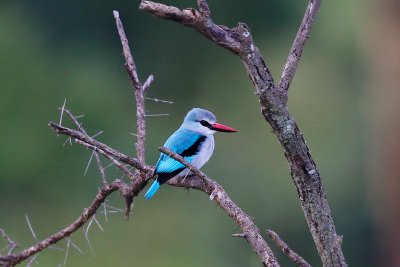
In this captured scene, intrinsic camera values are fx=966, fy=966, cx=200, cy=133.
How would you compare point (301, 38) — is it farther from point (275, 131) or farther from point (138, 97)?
point (138, 97)

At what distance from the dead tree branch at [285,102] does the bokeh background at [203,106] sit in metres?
5.36

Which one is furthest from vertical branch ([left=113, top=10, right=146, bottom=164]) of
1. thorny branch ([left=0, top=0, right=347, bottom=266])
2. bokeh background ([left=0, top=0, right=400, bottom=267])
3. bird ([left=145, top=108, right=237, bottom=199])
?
bokeh background ([left=0, top=0, right=400, bottom=267])

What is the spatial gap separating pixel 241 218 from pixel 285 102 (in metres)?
0.30

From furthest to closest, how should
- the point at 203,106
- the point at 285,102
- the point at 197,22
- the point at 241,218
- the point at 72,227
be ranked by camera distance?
the point at 203,106 → the point at 72,227 → the point at 241,218 → the point at 285,102 → the point at 197,22

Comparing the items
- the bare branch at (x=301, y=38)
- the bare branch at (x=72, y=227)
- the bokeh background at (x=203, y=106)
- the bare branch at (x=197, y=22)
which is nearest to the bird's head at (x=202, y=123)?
the bare branch at (x=72, y=227)

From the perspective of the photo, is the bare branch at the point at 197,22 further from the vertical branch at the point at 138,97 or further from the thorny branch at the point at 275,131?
the vertical branch at the point at 138,97

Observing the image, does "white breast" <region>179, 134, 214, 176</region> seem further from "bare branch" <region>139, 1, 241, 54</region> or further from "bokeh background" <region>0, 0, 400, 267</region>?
"bokeh background" <region>0, 0, 400, 267</region>

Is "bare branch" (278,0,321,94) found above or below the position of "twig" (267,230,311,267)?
above

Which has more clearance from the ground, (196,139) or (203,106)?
(196,139)

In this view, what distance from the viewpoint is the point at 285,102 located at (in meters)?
2.03

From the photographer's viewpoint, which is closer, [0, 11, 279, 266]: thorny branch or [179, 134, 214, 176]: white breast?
[0, 11, 279, 266]: thorny branch

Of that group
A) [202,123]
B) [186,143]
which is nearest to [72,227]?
[186,143]

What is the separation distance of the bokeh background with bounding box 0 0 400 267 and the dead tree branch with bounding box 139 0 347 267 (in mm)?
5360

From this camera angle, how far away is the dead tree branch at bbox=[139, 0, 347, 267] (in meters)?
1.89
